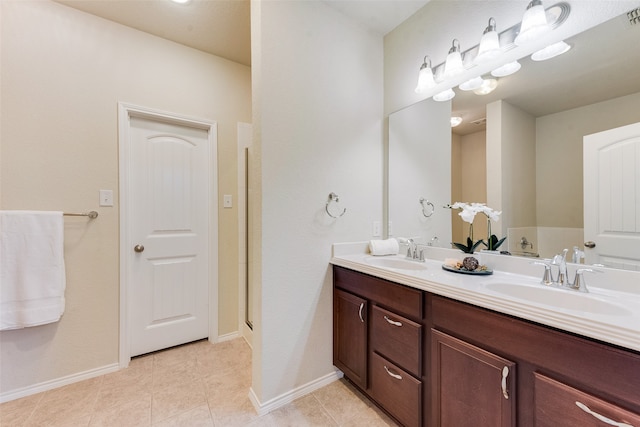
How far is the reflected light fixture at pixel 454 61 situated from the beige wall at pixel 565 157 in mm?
528

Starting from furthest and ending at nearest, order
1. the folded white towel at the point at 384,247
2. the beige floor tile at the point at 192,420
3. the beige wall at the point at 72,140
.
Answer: the folded white towel at the point at 384,247 < the beige wall at the point at 72,140 < the beige floor tile at the point at 192,420

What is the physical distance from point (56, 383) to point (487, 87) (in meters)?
3.28

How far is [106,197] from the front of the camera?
1.89 meters

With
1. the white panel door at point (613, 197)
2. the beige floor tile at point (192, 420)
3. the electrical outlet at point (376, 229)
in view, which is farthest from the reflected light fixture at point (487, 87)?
the beige floor tile at point (192, 420)

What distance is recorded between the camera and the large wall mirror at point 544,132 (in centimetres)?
112

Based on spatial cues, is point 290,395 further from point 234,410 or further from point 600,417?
point 600,417

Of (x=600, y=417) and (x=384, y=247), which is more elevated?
(x=384, y=247)

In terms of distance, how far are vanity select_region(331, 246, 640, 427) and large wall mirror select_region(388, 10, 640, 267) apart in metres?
0.25

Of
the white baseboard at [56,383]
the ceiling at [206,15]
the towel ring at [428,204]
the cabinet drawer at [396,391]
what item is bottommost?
the white baseboard at [56,383]

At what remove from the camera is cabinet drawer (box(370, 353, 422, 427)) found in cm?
124

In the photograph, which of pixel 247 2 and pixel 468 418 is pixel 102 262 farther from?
pixel 468 418

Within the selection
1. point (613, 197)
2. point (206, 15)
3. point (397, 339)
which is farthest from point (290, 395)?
point (206, 15)

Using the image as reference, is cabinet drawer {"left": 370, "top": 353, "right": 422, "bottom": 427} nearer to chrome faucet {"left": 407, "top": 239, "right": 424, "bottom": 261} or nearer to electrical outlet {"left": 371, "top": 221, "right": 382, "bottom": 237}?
chrome faucet {"left": 407, "top": 239, "right": 424, "bottom": 261}

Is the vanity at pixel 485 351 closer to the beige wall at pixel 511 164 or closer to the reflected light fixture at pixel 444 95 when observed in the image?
the beige wall at pixel 511 164
